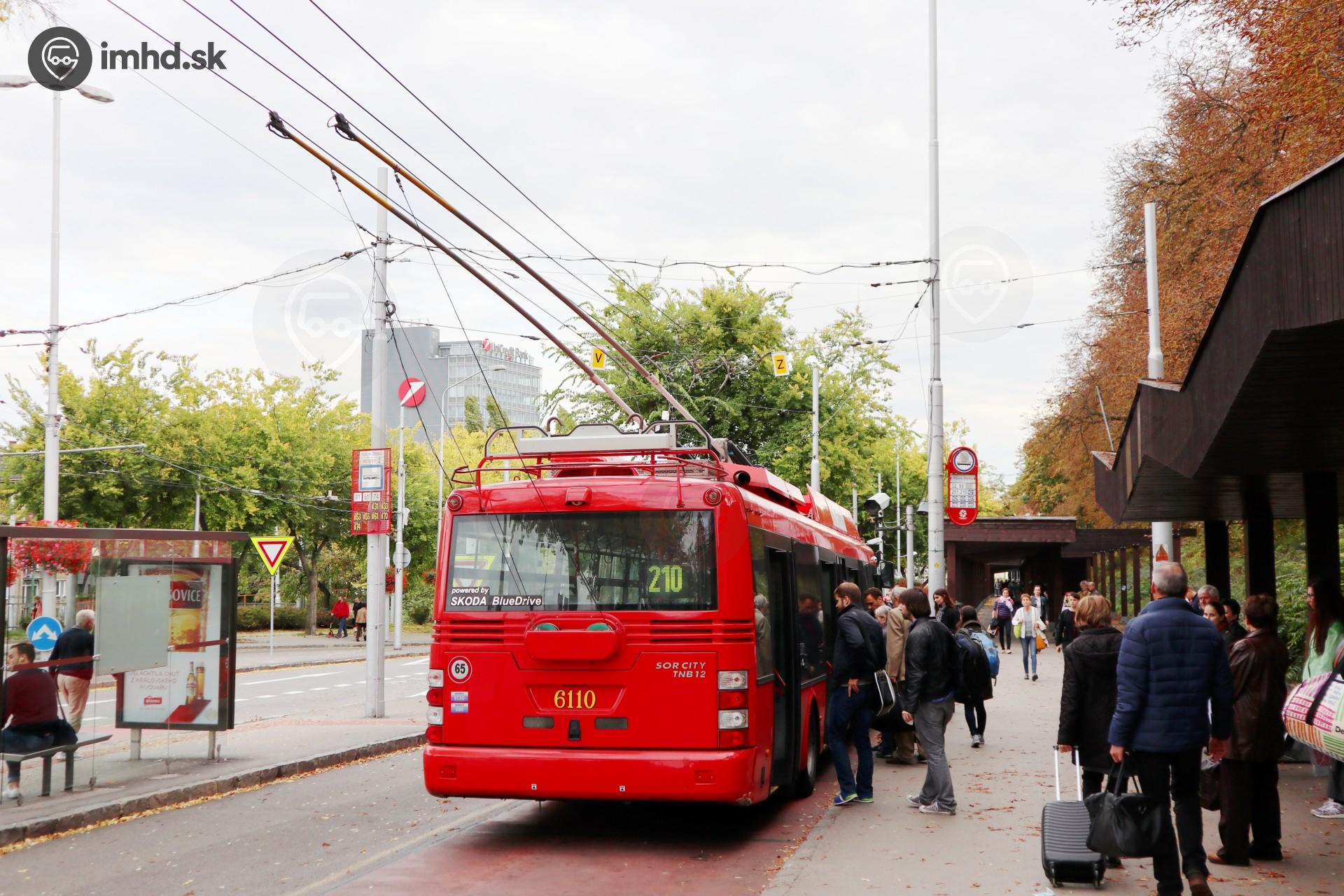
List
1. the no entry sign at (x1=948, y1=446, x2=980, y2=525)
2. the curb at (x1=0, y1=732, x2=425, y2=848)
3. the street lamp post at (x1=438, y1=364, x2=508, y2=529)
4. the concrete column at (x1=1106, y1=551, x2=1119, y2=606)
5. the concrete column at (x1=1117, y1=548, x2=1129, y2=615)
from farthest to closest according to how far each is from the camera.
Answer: the concrete column at (x1=1106, y1=551, x2=1119, y2=606)
the concrete column at (x1=1117, y1=548, x2=1129, y2=615)
the no entry sign at (x1=948, y1=446, x2=980, y2=525)
the street lamp post at (x1=438, y1=364, x2=508, y2=529)
the curb at (x1=0, y1=732, x2=425, y2=848)

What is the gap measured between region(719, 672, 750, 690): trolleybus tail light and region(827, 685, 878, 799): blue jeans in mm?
2034

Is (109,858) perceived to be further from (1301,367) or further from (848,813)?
(1301,367)

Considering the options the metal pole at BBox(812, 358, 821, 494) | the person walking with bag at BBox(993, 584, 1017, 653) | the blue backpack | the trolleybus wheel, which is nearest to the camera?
the trolleybus wheel

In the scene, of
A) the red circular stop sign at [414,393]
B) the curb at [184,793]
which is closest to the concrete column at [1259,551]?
the curb at [184,793]

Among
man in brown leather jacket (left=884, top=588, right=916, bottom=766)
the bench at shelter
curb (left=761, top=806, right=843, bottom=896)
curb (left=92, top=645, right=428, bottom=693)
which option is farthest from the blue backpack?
curb (left=92, top=645, right=428, bottom=693)

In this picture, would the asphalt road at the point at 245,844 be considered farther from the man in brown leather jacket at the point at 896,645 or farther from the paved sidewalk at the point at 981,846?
the man in brown leather jacket at the point at 896,645

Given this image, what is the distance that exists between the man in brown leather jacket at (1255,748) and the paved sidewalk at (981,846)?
0.62ft

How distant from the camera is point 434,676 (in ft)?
32.7

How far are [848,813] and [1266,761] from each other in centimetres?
358

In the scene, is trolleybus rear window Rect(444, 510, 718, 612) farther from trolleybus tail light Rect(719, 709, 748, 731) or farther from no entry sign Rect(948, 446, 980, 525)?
no entry sign Rect(948, 446, 980, 525)

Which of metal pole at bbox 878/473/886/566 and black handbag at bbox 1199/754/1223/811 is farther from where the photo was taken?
metal pole at bbox 878/473/886/566

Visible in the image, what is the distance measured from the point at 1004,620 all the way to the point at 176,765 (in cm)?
2615

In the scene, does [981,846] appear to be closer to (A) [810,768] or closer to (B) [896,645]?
(A) [810,768]

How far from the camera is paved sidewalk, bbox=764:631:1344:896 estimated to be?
8016 mm
